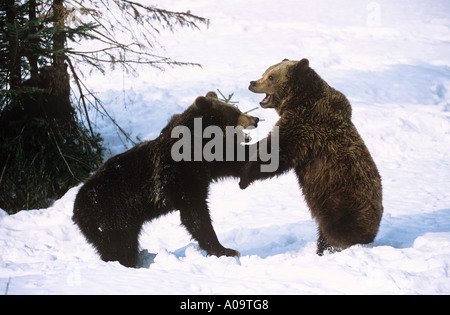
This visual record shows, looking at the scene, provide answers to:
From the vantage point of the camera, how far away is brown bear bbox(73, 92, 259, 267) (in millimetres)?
4375

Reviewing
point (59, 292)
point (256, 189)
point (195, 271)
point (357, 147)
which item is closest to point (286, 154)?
point (357, 147)

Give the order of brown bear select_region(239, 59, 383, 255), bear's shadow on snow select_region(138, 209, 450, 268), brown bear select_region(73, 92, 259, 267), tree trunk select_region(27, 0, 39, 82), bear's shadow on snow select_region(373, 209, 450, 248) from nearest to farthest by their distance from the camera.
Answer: brown bear select_region(239, 59, 383, 255) < brown bear select_region(73, 92, 259, 267) < bear's shadow on snow select_region(373, 209, 450, 248) < bear's shadow on snow select_region(138, 209, 450, 268) < tree trunk select_region(27, 0, 39, 82)

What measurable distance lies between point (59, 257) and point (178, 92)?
23.8ft

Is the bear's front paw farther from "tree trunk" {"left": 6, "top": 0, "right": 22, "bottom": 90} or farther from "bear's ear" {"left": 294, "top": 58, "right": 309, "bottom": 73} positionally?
"tree trunk" {"left": 6, "top": 0, "right": 22, "bottom": 90}

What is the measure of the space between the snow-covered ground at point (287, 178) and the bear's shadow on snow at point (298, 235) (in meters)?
0.02

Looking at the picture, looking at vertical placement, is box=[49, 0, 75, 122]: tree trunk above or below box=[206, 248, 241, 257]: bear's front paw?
above

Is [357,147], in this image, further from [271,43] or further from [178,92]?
[271,43]

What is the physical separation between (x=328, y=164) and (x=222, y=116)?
52.6 inches

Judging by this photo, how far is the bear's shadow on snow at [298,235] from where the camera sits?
4.64 metres

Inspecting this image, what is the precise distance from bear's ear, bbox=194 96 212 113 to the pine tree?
2754 mm

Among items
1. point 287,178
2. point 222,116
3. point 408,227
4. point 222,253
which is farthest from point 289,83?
point 287,178

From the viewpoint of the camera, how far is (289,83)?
4.16 meters

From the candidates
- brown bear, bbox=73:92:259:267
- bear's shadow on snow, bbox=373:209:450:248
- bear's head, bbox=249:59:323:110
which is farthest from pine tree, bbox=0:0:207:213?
bear's shadow on snow, bbox=373:209:450:248

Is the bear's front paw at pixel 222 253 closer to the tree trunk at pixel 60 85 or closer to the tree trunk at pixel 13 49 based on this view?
the tree trunk at pixel 13 49
